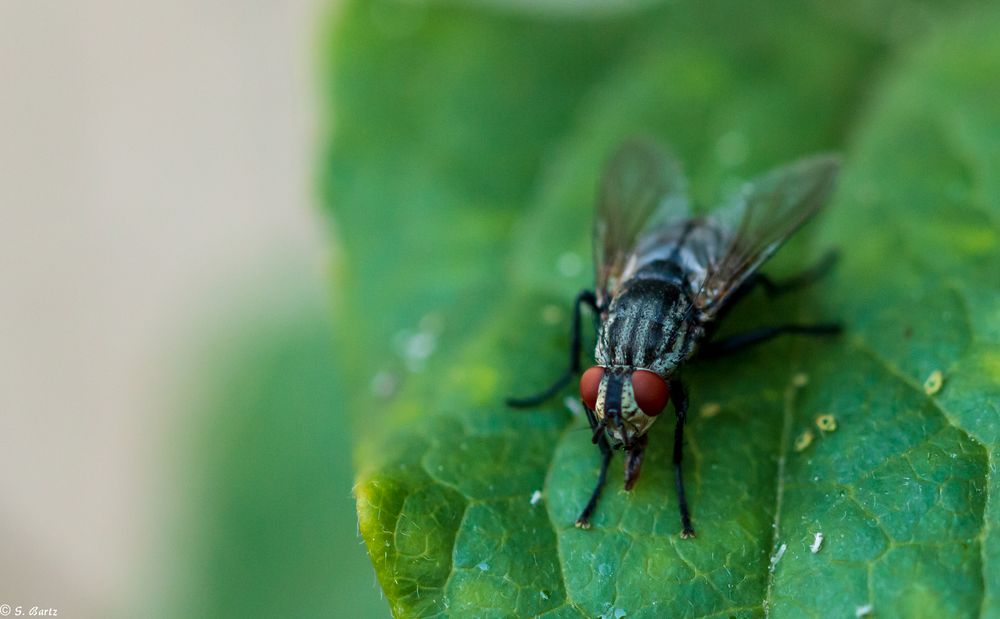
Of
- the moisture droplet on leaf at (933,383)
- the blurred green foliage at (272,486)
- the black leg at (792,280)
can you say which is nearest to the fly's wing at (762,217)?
the black leg at (792,280)

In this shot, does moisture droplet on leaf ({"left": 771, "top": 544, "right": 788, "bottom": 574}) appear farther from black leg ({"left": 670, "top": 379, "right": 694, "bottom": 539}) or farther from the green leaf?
black leg ({"left": 670, "top": 379, "right": 694, "bottom": 539})

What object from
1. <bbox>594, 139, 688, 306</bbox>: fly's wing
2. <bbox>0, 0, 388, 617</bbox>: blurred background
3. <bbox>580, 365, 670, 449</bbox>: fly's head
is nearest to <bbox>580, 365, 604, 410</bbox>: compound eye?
<bbox>580, 365, 670, 449</bbox>: fly's head

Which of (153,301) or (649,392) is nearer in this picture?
(649,392)

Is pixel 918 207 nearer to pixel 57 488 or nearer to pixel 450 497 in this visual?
pixel 450 497

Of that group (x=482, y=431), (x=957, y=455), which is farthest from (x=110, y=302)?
(x=957, y=455)

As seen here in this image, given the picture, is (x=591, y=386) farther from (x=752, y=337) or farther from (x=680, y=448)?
(x=752, y=337)

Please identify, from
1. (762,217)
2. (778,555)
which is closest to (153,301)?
(762,217)
